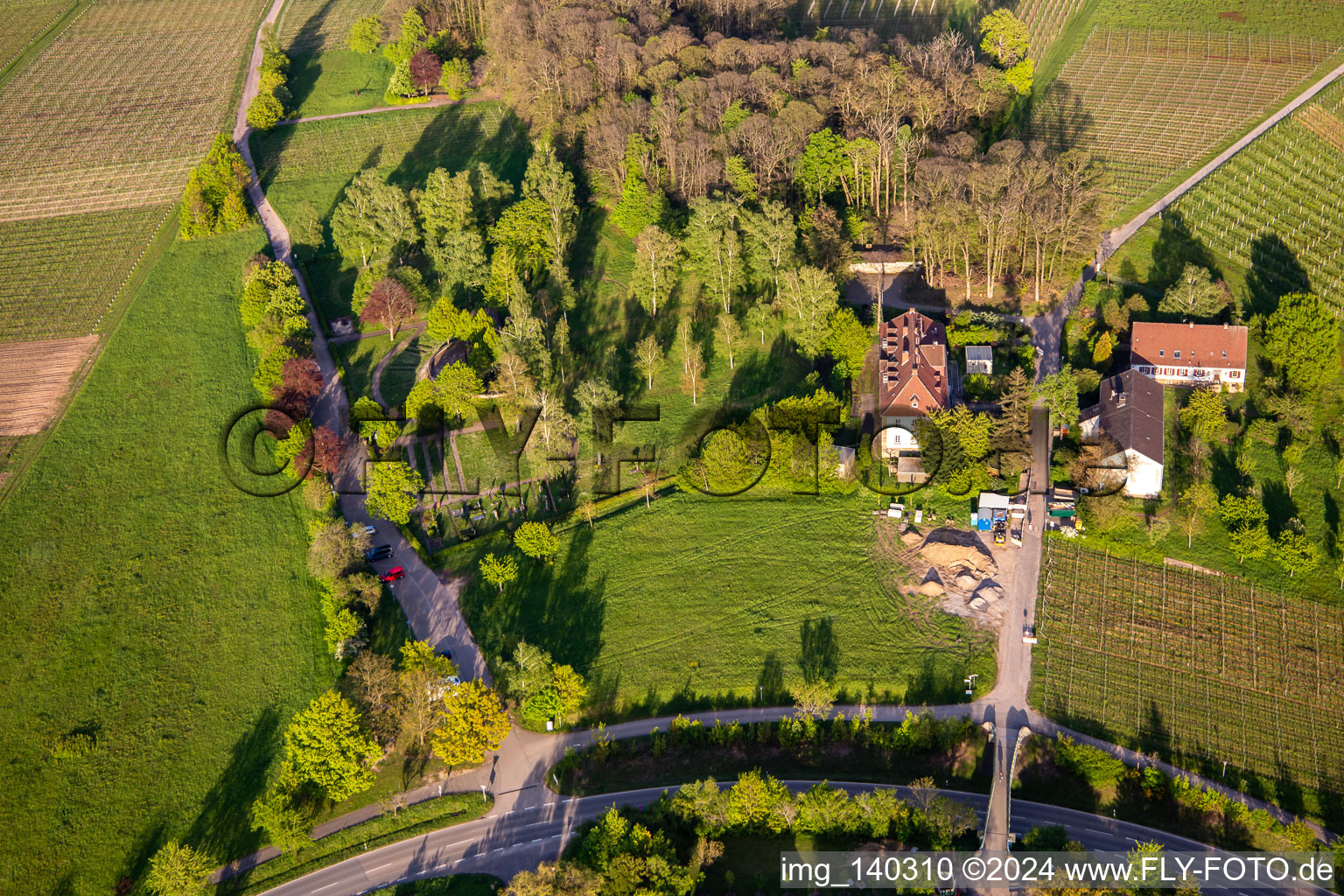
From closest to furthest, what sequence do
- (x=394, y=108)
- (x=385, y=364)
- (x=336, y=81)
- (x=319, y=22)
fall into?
1. (x=385, y=364)
2. (x=394, y=108)
3. (x=336, y=81)
4. (x=319, y=22)

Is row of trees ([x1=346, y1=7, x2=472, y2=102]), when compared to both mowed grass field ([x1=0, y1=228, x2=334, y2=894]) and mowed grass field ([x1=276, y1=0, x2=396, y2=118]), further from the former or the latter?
mowed grass field ([x1=0, y1=228, x2=334, y2=894])

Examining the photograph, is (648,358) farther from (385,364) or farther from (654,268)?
(385,364)

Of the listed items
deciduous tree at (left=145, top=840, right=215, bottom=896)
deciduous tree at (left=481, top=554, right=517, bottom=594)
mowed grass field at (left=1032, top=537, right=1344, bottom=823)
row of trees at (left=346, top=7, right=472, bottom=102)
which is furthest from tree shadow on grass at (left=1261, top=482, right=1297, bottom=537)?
row of trees at (left=346, top=7, right=472, bottom=102)

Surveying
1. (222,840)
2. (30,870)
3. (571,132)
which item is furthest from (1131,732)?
(571,132)

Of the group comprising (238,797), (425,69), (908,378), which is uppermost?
(425,69)

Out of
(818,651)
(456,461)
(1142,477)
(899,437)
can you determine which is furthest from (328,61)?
(1142,477)
